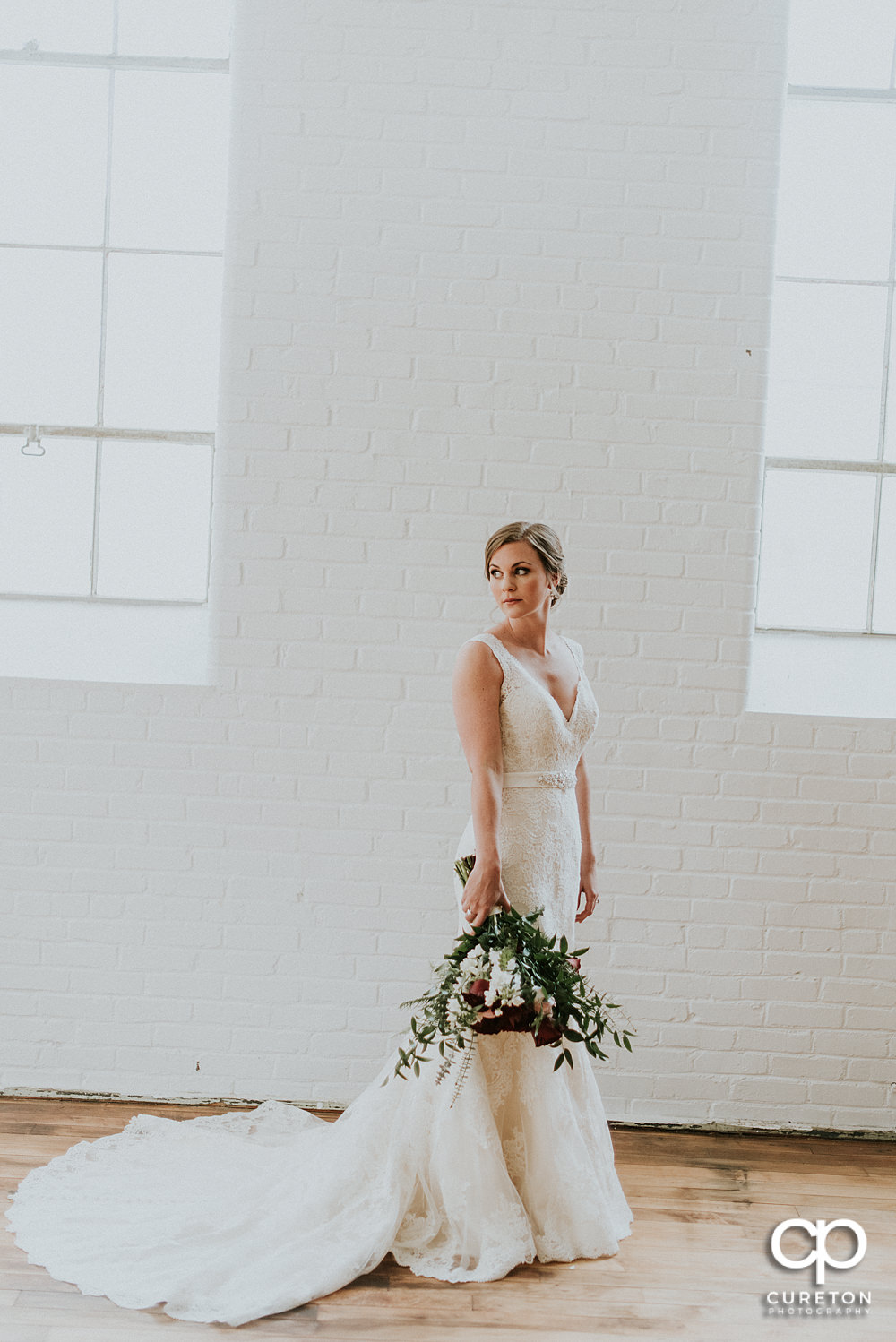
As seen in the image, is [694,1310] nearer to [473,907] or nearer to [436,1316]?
[436,1316]

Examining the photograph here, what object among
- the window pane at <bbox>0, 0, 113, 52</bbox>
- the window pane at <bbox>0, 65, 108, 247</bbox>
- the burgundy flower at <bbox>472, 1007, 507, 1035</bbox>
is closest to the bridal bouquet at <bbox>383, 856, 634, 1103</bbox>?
the burgundy flower at <bbox>472, 1007, 507, 1035</bbox>

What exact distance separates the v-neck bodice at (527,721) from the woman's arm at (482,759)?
2 centimetres

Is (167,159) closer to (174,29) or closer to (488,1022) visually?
(174,29)

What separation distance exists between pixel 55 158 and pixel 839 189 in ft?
8.28

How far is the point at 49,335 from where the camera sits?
3621mm

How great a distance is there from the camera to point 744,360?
3.17 metres

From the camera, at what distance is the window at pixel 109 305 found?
354 centimetres

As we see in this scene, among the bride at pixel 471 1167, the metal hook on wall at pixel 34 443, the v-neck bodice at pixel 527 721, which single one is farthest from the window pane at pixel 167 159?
the v-neck bodice at pixel 527 721

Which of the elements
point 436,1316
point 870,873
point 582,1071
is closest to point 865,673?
point 870,873

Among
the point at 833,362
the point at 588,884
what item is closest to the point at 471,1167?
the point at 588,884

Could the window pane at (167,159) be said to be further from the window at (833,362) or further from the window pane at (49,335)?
the window at (833,362)

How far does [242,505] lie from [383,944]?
1.34 metres

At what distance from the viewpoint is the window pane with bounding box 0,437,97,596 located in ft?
11.9

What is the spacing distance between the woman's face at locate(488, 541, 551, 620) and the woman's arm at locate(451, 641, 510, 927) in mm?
129
